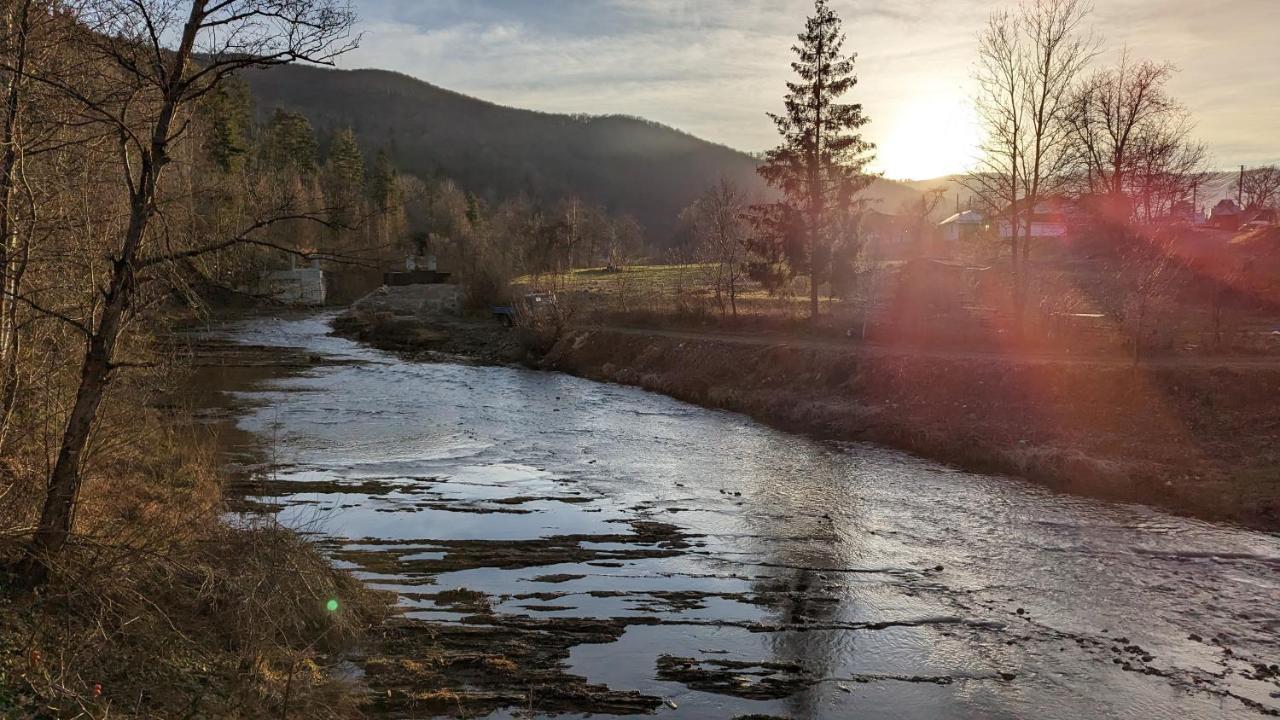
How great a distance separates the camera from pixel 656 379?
30875mm

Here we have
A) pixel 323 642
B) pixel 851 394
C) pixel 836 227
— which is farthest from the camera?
pixel 836 227

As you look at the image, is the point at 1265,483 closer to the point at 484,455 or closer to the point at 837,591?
the point at 837,591

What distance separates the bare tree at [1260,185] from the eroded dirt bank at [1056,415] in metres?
65.9

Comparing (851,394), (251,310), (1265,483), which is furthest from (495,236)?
(1265,483)

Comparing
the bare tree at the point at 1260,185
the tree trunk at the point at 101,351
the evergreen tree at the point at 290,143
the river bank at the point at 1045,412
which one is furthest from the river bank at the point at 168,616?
the bare tree at the point at 1260,185

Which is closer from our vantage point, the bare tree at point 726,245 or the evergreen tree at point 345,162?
the bare tree at point 726,245

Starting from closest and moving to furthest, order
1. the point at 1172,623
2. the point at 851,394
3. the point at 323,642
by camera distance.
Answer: the point at 323,642 → the point at 1172,623 → the point at 851,394

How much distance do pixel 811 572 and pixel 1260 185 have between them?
83.6m

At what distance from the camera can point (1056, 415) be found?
19.2 m

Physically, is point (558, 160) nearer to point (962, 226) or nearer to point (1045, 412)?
point (962, 226)

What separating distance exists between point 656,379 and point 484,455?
12.8 metres

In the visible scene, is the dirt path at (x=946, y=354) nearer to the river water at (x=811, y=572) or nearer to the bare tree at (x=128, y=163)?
the river water at (x=811, y=572)

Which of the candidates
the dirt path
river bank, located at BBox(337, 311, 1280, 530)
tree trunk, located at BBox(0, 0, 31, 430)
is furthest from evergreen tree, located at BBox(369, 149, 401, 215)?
tree trunk, located at BBox(0, 0, 31, 430)

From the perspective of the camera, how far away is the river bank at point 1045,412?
1529 cm
